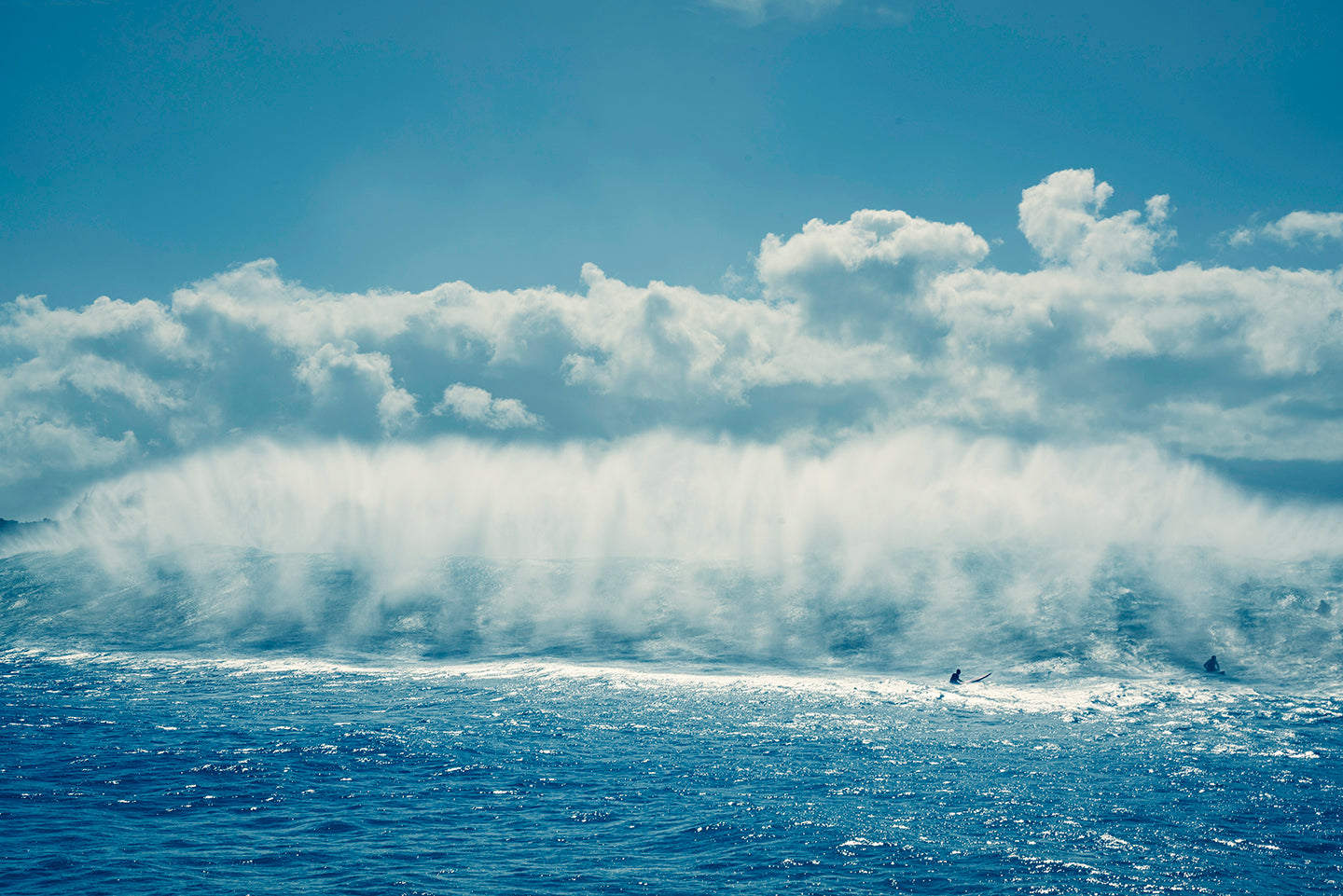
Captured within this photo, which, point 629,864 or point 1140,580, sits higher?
point 1140,580

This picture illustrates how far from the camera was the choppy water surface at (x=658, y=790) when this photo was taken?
124ft

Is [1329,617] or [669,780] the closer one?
[669,780]

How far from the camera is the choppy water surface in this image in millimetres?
37875

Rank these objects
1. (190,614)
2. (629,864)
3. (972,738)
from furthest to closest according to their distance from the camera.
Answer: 1. (190,614)
2. (972,738)
3. (629,864)

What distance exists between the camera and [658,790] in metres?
51.1

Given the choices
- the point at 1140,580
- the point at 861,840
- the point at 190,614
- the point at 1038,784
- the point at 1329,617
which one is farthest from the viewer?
the point at 1140,580

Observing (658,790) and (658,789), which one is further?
(658,789)

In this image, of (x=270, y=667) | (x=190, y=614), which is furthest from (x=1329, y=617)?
(x=190, y=614)

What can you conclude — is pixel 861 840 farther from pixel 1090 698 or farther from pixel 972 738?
pixel 1090 698

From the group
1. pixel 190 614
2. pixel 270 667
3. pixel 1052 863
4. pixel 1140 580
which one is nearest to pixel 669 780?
pixel 1052 863

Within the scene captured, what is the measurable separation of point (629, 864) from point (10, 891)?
26.0 metres

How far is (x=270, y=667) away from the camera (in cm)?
9638

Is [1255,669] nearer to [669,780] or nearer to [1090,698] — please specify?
[1090,698]

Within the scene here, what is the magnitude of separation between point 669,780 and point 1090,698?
5183 cm
